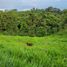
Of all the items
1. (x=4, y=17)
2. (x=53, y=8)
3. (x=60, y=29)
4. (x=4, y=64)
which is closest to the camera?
(x=4, y=64)

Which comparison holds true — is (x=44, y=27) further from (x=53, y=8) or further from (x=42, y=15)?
(x=53, y=8)

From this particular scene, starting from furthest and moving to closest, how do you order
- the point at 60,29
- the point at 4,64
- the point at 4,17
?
the point at 4,17 < the point at 60,29 < the point at 4,64

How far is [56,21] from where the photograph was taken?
166ft

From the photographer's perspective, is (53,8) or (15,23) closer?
(15,23)

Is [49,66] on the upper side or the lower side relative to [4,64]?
lower

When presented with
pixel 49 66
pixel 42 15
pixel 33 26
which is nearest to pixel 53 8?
pixel 42 15

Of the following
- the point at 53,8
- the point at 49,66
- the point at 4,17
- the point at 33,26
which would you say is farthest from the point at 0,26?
the point at 49,66

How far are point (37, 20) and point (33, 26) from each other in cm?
208

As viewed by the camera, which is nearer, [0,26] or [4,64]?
[4,64]

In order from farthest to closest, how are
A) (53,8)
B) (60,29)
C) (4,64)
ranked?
(53,8), (60,29), (4,64)

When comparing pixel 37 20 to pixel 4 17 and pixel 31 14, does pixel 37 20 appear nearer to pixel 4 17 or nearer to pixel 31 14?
pixel 31 14

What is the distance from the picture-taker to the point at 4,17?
50.4 metres

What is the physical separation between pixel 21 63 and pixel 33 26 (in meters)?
39.5

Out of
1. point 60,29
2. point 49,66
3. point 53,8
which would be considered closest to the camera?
point 49,66
